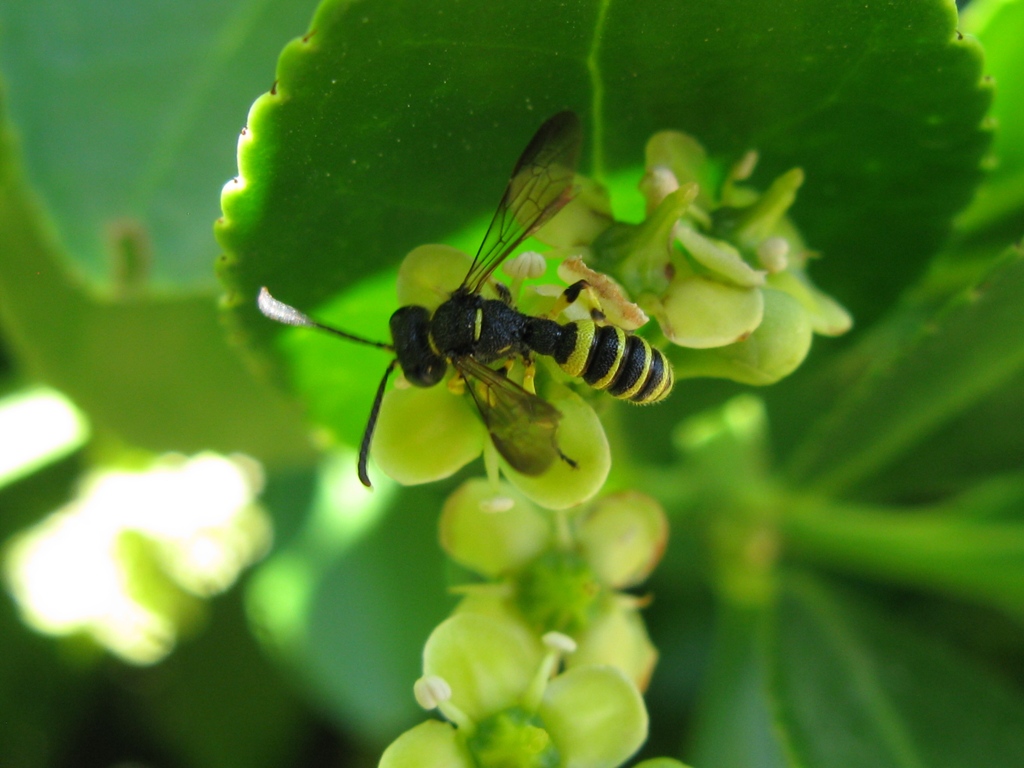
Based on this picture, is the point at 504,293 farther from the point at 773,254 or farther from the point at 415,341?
the point at 773,254

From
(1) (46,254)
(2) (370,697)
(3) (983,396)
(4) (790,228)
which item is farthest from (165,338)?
(3) (983,396)

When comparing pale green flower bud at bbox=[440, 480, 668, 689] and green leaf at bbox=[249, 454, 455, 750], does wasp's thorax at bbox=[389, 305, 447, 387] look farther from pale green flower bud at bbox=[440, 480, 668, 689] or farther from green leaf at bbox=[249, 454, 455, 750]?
green leaf at bbox=[249, 454, 455, 750]

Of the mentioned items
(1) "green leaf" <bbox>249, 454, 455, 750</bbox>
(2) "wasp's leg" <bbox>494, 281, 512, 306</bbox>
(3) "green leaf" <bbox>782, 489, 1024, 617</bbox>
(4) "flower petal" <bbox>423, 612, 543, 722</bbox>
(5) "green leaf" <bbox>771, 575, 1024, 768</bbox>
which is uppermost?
(2) "wasp's leg" <bbox>494, 281, 512, 306</bbox>

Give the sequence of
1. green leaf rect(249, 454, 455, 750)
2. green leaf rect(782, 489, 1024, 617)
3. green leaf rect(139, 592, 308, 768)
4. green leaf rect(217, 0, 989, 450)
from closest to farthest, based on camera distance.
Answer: green leaf rect(217, 0, 989, 450)
green leaf rect(782, 489, 1024, 617)
green leaf rect(249, 454, 455, 750)
green leaf rect(139, 592, 308, 768)

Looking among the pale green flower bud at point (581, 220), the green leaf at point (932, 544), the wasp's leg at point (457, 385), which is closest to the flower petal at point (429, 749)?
the wasp's leg at point (457, 385)

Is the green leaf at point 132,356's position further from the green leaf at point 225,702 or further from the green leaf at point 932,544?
the green leaf at point 932,544

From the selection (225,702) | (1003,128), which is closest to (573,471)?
(1003,128)

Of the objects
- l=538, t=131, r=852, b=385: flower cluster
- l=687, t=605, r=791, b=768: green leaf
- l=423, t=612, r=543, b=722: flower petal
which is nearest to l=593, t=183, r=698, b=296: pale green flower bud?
l=538, t=131, r=852, b=385: flower cluster
